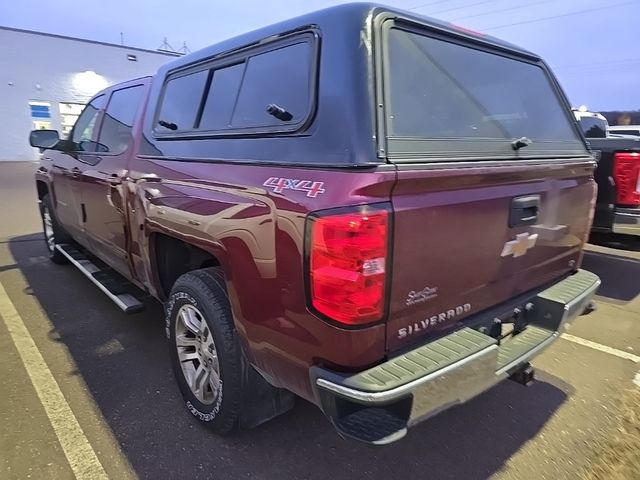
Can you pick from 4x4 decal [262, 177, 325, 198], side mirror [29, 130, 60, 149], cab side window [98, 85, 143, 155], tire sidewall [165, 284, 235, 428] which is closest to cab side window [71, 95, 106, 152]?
cab side window [98, 85, 143, 155]

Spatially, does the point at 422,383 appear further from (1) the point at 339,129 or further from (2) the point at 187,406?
(2) the point at 187,406

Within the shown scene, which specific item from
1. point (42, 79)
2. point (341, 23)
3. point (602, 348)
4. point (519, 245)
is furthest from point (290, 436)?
point (42, 79)

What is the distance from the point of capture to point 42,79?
2714 centimetres

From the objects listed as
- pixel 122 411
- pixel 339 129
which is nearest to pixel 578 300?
pixel 339 129

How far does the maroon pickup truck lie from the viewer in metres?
1.80

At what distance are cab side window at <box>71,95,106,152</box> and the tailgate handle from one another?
139 inches

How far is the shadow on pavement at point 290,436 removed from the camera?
240 centimetres

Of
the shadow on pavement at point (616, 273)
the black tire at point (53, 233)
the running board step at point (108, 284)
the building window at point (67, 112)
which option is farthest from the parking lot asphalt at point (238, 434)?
the building window at point (67, 112)

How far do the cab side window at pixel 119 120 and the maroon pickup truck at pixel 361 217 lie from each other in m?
0.53

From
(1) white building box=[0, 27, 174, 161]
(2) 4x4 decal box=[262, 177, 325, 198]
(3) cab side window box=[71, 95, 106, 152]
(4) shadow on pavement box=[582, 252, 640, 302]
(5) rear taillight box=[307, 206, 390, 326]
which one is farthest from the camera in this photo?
(1) white building box=[0, 27, 174, 161]

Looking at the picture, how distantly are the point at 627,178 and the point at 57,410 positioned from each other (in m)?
5.21

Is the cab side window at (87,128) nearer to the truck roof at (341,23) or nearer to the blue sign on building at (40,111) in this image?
the truck roof at (341,23)

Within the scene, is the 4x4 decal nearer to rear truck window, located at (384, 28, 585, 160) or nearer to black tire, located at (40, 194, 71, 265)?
rear truck window, located at (384, 28, 585, 160)

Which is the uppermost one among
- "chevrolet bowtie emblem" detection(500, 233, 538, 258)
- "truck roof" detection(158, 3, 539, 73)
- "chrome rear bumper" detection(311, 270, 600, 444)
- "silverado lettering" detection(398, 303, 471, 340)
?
"truck roof" detection(158, 3, 539, 73)
